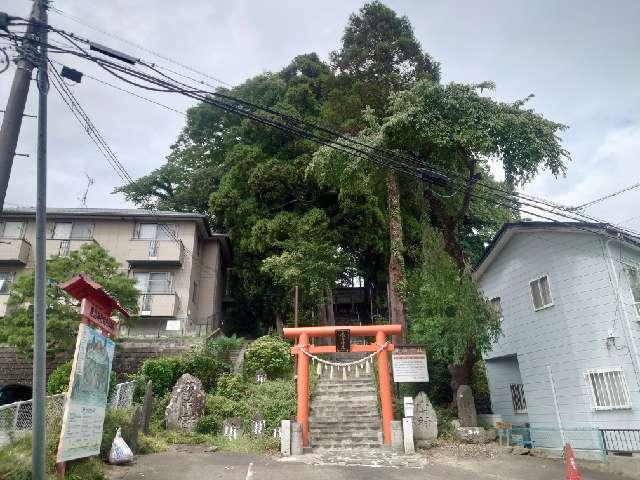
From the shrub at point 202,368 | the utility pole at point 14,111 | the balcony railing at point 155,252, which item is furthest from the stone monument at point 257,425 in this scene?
the balcony railing at point 155,252

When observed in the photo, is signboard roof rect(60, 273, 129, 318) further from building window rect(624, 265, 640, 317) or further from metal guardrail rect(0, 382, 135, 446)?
building window rect(624, 265, 640, 317)

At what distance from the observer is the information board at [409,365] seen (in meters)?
14.9

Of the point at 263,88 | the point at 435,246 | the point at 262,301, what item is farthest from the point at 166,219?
the point at 435,246

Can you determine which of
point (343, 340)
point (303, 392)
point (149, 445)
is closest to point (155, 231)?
point (343, 340)

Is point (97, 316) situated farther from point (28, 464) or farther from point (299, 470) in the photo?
Answer: point (299, 470)

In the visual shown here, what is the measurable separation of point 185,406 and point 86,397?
301 inches

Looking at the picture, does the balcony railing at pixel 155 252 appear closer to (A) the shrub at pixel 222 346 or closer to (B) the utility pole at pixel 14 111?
(A) the shrub at pixel 222 346

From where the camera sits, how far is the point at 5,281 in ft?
82.3

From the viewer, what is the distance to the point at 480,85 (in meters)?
15.4

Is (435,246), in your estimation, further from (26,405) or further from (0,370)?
(0,370)

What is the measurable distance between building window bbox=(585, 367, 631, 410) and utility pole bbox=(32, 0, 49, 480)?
14533 millimetres

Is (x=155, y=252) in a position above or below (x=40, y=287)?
above

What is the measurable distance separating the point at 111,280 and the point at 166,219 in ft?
30.6

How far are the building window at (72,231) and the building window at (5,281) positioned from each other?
9.93ft
